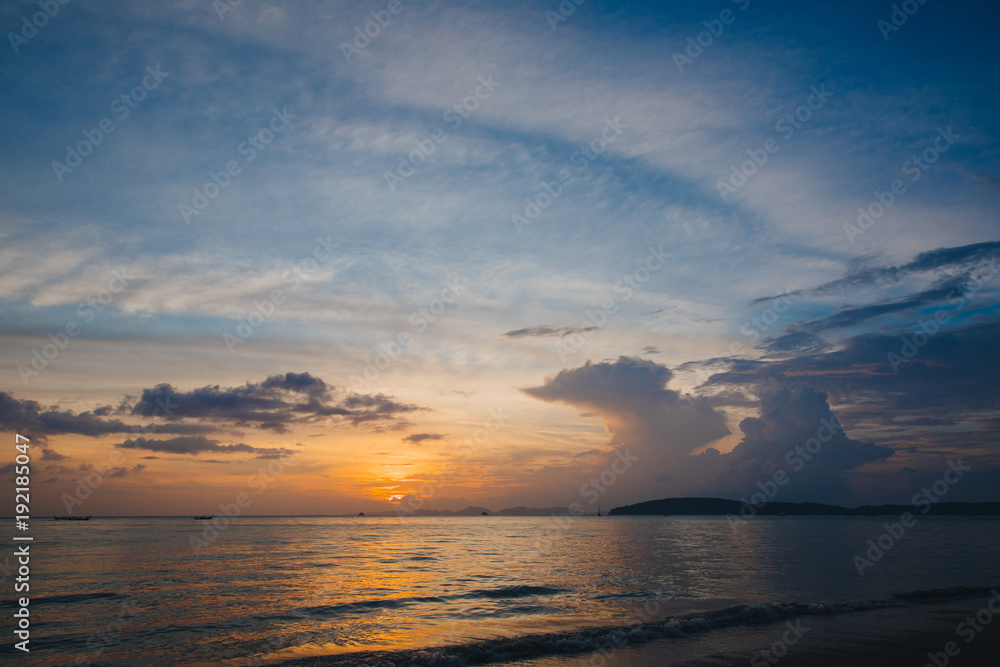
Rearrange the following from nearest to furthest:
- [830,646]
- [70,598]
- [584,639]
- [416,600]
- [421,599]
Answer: [830,646]
[584,639]
[70,598]
[416,600]
[421,599]

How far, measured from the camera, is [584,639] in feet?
66.4

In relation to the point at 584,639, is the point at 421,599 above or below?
below

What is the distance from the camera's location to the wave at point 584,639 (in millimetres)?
18234

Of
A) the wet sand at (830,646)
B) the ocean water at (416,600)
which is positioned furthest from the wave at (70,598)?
the wet sand at (830,646)

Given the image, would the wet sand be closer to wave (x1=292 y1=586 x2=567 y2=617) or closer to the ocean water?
the ocean water

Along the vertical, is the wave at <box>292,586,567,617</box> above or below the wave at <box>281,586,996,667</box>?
below

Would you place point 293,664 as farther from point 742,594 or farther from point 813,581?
point 813,581

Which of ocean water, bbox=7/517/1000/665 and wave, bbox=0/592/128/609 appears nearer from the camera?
ocean water, bbox=7/517/1000/665

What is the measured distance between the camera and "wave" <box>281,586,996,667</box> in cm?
1823

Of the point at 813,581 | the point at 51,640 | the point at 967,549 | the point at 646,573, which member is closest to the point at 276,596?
the point at 51,640

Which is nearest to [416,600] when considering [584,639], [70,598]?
[584,639]

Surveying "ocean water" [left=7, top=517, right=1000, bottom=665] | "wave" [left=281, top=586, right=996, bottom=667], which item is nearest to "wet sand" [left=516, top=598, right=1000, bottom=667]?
"wave" [left=281, top=586, right=996, bottom=667]

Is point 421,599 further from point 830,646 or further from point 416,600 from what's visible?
point 830,646

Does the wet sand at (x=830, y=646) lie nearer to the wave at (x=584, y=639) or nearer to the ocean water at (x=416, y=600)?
the wave at (x=584, y=639)
